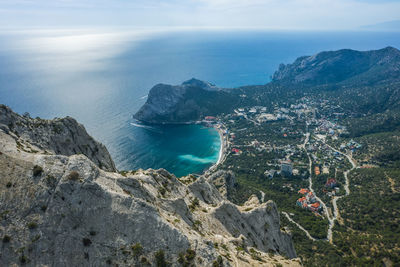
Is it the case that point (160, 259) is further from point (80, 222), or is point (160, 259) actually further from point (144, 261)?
point (80, 222)

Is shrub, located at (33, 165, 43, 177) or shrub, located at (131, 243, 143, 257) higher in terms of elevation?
shrub, located at (33, 165, 43, 177)

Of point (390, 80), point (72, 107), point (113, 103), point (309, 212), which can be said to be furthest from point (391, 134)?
point (72, 107)

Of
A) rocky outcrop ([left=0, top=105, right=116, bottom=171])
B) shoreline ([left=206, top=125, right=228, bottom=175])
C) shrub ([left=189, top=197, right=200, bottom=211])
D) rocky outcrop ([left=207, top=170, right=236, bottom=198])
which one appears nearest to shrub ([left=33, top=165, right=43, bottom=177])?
rocky outcrop ([left=0, top=105, right=116, bottom=171])

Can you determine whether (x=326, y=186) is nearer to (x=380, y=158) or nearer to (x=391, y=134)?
(x=380, y=158)

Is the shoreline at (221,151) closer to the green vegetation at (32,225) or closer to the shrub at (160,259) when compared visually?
the shrub at (160,259)

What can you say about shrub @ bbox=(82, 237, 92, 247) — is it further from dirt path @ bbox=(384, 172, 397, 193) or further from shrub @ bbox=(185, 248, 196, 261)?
dirt path @ bbox=(384, 172, 397, 193)

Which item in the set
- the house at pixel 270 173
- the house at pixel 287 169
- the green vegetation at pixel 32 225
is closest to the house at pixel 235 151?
the house at pixel 270 173
